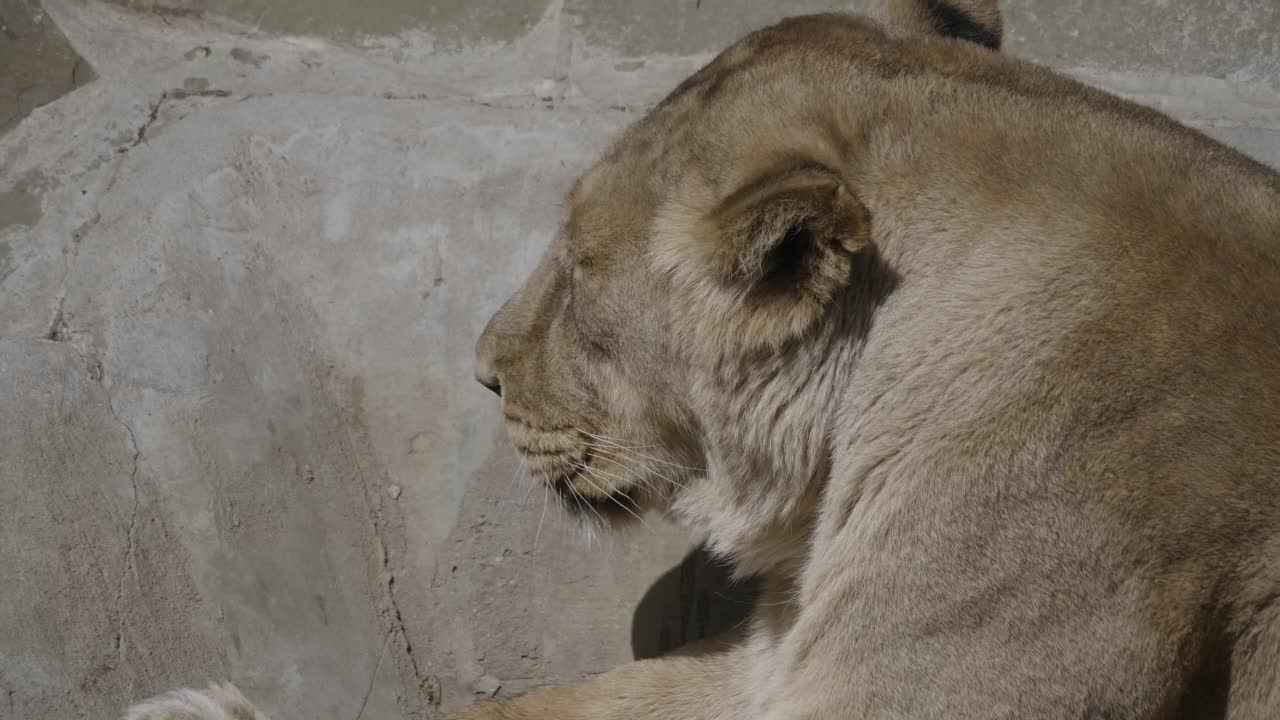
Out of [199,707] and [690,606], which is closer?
[199,707]

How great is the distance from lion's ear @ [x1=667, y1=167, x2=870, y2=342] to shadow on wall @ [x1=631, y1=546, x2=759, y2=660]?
3.83ft

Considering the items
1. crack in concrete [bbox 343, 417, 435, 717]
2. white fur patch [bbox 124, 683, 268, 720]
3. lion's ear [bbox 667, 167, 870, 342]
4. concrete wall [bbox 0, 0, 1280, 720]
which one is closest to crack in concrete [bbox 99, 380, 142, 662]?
concrete wall [bbox 0, 0, 1280, 720]

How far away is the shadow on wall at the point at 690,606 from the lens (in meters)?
3.21

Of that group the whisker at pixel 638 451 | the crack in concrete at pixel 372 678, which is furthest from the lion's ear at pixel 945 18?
the crack in concrete at pixel 372 678

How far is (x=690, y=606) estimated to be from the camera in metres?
3.25

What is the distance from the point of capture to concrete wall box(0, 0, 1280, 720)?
9.87ft

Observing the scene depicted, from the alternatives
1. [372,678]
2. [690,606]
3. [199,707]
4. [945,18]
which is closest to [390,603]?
[372,678]

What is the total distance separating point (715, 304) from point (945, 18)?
905 mm

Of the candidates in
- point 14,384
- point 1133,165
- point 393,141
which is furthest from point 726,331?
point 14,384

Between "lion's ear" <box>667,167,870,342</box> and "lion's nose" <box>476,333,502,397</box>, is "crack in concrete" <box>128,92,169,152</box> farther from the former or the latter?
"lion's ear" <box>667,167,870,342</box>

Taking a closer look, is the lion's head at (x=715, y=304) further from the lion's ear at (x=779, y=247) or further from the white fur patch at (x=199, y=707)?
the white fur patch at (x=199, y=707)

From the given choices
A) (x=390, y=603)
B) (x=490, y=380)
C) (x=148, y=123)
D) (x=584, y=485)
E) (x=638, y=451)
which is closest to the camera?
(x=638, y=451)

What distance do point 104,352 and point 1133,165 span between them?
7.59 feet

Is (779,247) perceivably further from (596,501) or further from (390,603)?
(390,603)
